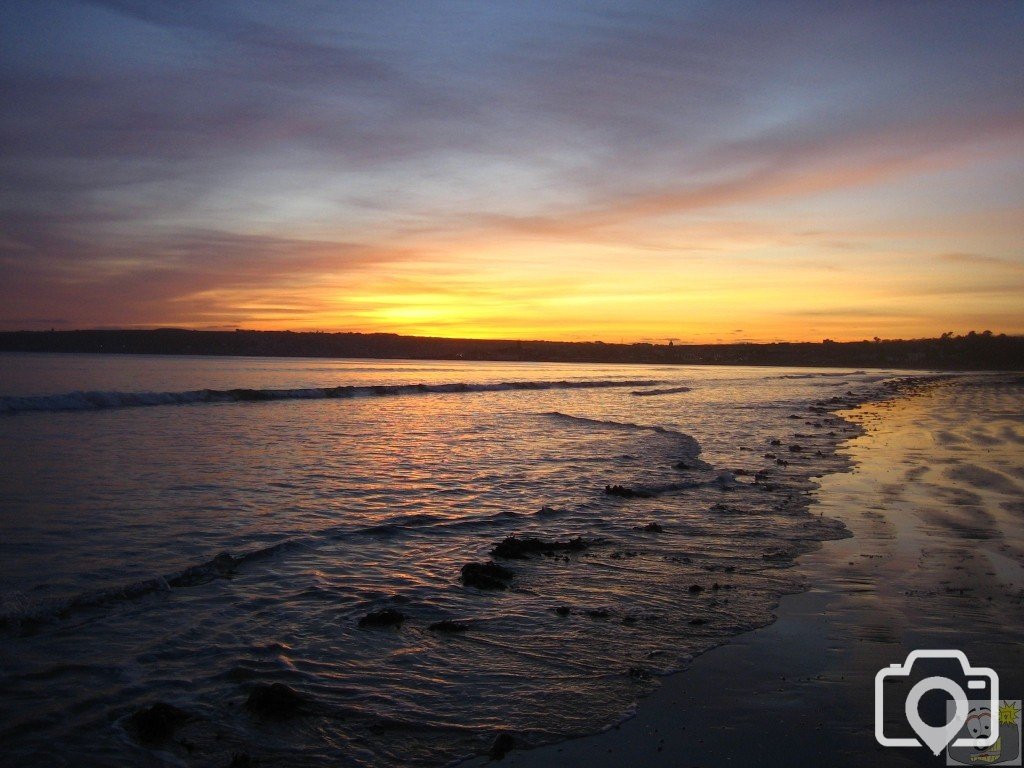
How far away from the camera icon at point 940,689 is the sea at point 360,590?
4.44 ft

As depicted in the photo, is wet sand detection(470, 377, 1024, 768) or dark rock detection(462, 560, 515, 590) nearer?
wet sand detection(470, 377, 1024, 768)

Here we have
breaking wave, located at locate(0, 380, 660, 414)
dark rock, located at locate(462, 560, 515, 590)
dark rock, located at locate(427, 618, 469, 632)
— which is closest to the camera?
dark rock, located at locate(427, 618, 469, 632)

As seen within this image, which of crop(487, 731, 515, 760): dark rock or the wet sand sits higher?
the wet sand

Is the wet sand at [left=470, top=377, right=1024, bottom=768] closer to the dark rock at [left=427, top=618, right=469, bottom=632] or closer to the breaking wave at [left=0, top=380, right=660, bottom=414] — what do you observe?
the dark rock at [left=427, top=618, right=469, bottom=632]

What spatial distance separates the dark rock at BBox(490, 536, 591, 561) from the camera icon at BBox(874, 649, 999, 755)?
14.5 ft

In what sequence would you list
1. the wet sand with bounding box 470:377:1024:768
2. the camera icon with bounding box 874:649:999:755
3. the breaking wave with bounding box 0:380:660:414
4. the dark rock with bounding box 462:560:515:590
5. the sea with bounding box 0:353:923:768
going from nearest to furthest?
1. the wet sand with bounding box 470:377:1024:768
2. the camera icon with bounding box 874:649:999:755
3. the sea with bounding box 0:353:923:768
4. the dark rock with bounding box 462:560:515:590
5. the breaking wave with bounding box 0:380:660:414

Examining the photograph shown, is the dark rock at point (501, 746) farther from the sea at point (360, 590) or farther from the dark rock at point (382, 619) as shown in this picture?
the dark rock at point (382, 619)

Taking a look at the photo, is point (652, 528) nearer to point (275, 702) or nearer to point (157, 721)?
point (275, 702)

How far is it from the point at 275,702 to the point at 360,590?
2.64m

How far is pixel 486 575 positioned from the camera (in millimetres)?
7773

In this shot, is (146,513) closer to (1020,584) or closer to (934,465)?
(1020,584)

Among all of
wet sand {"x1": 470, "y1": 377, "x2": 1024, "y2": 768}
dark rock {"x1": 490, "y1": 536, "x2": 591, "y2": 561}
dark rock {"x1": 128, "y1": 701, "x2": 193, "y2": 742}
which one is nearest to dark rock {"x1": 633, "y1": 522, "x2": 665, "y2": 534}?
dark rock {"x1": 490, "y1": 536, "x2": 591, "y2": 561}

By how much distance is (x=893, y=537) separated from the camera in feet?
30.8

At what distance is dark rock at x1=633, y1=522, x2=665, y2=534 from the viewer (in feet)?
33.5
